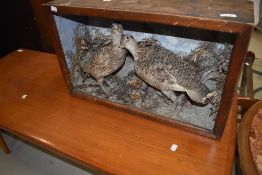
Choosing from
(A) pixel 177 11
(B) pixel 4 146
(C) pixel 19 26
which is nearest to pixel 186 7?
(A) pixel 177 11

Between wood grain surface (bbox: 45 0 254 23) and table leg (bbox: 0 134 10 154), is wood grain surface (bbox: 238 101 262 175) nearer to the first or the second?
wood grain surface (bbox: 45 0 254 23)

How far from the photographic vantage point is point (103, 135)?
827mm

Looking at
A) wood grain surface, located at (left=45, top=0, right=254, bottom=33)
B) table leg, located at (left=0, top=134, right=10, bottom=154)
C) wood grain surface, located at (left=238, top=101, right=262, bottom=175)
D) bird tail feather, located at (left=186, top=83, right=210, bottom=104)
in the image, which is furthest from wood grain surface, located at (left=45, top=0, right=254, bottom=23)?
table leg, located at (left=0, top=134, right=10, bottom=154)

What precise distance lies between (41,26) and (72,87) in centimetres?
76

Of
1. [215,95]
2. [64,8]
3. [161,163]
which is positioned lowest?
[161,163]

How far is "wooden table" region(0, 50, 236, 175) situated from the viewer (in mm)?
719

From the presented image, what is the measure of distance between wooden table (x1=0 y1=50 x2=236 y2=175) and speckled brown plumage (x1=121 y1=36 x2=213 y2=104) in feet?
0.49

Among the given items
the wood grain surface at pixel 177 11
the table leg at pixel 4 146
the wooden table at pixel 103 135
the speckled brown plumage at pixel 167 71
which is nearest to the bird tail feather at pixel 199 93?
the speckled brown plumage at pixel 167 71

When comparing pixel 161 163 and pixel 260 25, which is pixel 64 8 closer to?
pixel 161 163

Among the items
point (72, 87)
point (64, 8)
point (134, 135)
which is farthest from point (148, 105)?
point (64, 8)

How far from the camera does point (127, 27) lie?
93cm

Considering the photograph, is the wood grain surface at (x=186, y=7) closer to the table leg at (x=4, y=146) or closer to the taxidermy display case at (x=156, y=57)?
the taxidermy display case at (x=156, y=57)

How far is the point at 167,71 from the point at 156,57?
6 cm

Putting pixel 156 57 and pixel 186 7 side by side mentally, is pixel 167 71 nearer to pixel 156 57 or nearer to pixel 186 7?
pixel 156 57
